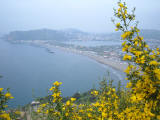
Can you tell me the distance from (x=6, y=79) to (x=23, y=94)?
18.9 feet

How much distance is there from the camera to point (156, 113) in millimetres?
1241

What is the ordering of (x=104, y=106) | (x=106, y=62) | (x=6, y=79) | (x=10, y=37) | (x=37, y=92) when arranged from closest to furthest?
(x=104, y=106) < (x=37, y=92) < (x=6, y=79) < (x=106, y=62) < (x=10, y=37)

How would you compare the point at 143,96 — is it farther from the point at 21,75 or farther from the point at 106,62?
the point at 106,62

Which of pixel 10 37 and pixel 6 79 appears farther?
pixel 10 37

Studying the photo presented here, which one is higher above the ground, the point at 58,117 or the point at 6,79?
the point at 58,117

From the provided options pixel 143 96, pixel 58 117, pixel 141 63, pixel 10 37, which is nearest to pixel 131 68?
pixel 141 63

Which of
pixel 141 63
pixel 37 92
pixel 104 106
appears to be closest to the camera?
pixel 141 63

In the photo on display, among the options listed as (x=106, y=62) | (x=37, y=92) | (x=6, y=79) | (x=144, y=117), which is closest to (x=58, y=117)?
(x=144, y=117)

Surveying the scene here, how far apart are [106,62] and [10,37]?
177 ft

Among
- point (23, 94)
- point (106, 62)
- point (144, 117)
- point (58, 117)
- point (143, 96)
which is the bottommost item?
point (23, 94)

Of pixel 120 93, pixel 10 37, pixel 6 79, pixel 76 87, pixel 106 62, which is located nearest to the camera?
pixel 120 93

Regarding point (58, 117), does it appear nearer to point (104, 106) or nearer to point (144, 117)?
point (104, 106)

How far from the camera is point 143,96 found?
1.24 m

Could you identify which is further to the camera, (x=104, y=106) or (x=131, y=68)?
(x=104, y=106)
